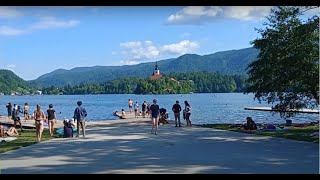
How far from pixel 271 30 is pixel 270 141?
1357cm

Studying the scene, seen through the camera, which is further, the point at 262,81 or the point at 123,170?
the point at 262,81

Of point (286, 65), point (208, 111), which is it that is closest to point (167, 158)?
point (286, 65)

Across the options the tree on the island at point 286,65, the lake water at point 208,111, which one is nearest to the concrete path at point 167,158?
the tree on the island at point 286,65

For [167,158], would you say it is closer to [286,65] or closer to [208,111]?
[286,65]

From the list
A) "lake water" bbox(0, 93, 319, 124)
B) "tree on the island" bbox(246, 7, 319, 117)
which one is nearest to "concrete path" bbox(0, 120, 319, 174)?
"tree on the island" bbox(246, 7, 319, 117)

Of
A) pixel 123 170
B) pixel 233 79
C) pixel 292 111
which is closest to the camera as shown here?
pixel 123 170

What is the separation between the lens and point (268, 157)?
11430mm

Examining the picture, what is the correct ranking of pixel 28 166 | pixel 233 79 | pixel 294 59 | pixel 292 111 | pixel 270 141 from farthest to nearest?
1. pixel 233 79
2. pixel 292 111
3. pixel 294 59
4. pixel 270 141
5. pixel 28 166

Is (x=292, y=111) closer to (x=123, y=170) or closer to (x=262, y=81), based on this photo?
(x=262, y=81)

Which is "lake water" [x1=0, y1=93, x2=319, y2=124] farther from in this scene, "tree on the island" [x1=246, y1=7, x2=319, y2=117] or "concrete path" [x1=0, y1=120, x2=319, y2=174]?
"concrete path" [x1=0, y1=120, x2=319, y2=174]

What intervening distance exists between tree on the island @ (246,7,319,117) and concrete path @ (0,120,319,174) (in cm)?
712

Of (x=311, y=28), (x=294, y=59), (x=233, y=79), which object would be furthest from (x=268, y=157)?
(x=233, y=79)

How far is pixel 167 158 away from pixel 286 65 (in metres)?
13.3
